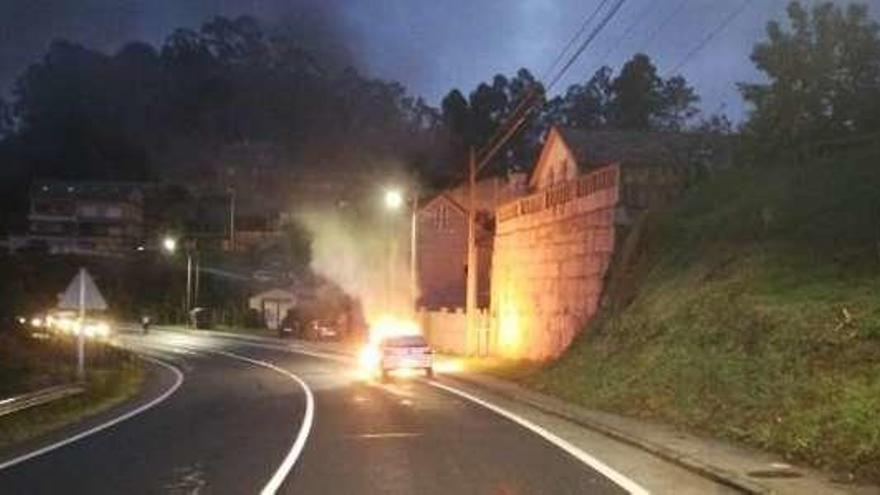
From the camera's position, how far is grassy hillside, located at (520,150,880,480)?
16.7 metres

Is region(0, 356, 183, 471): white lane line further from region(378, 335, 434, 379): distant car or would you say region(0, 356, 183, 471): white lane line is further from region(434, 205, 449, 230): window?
region(434, 205, 449, 230): window

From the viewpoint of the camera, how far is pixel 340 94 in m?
169

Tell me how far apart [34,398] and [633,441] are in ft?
42.8

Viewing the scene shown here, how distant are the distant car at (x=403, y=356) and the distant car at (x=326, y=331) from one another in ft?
128

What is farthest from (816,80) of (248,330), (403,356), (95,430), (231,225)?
(231,225)

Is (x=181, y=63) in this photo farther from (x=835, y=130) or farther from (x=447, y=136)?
(x=835, y=130)

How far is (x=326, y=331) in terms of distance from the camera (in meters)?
80.2

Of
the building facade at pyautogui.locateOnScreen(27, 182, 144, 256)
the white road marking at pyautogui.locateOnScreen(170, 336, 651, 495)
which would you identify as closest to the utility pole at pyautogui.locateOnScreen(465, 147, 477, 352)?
the white road marking at pyautogui.locateOnScreen(170, 336, 651, 495)

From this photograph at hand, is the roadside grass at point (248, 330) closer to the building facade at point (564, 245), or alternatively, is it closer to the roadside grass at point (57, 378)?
the roadside grass at point (57, 378)

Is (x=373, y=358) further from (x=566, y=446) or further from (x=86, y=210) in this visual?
(x=86, y=210)

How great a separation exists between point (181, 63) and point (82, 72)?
16.8 metres

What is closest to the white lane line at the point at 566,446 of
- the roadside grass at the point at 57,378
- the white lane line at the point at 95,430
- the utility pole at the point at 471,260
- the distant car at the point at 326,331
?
the white lane line at the point at 95,430

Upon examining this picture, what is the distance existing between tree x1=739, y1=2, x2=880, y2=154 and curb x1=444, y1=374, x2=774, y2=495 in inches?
597

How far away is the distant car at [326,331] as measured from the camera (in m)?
79.8
